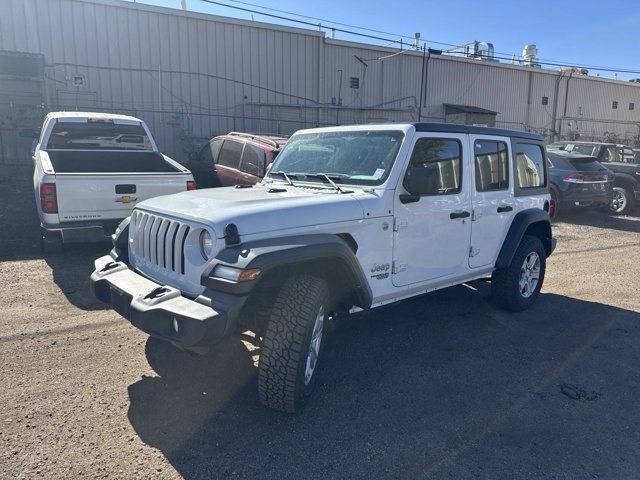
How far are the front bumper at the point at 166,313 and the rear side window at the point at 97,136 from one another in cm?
523

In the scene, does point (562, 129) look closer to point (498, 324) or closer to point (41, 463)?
point (498, 324)

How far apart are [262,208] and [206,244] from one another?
1.39 feet

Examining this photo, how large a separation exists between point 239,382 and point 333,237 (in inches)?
52.3

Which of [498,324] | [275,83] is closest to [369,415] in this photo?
[498,324]

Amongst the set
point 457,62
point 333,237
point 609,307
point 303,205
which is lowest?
point 609,307

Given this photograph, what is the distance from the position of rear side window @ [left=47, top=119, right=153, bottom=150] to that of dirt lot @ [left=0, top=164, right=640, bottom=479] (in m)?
3.07

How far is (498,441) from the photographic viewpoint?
119 inches

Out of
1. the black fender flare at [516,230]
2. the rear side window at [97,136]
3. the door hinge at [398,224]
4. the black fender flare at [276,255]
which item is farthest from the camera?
the rear side window at [97,136]

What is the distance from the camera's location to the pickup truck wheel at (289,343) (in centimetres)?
299

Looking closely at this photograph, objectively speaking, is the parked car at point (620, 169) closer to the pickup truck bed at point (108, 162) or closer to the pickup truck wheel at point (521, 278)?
the pickup truck wheel at point (521, 278)

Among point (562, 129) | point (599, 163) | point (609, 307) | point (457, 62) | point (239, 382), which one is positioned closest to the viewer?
point (239, 382)

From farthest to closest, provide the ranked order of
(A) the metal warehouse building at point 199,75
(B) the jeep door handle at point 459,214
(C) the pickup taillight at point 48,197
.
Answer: (A) the metal warehouse building at point 199,75
(C) the pickup taillight at point 48,197
(B) the jeep door handle at point 459,214

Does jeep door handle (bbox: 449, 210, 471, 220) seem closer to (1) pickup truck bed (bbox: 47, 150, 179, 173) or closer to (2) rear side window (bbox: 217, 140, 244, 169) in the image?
(1) pickup truck bed (bbox: 47, 150, 179, 173)

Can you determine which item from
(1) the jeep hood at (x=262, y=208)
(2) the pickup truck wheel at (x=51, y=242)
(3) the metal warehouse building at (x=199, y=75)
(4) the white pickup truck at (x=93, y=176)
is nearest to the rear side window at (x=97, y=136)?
(4) the white pickup truck at (x=93, y=176)
